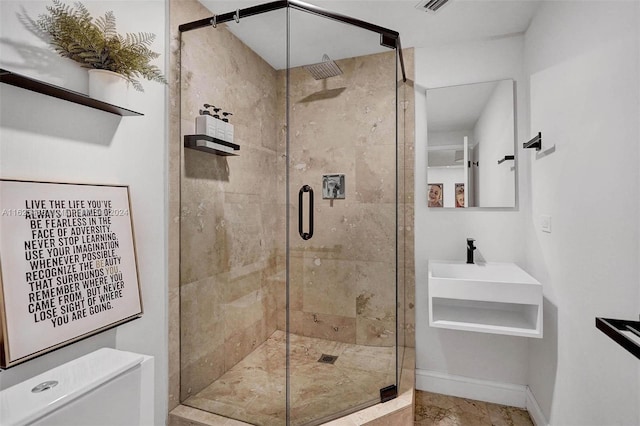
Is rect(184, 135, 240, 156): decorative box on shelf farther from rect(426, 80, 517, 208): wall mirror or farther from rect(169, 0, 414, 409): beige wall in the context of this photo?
rect(426, 80, 517, 208): wall mirror

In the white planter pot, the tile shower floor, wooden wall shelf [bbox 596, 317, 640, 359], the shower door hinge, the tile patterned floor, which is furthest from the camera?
the tile patterned floor

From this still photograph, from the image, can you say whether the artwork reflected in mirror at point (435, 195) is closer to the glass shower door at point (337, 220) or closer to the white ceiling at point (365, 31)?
the glass shower door at point (337, 220)

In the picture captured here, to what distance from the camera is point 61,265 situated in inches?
47.4

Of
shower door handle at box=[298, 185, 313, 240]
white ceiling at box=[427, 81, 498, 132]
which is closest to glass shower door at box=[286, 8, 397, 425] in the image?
shower door handle at box=[298, 185, 313, 240]

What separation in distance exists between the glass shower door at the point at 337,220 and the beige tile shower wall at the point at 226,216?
0.13m

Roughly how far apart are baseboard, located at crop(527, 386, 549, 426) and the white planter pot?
109 inches

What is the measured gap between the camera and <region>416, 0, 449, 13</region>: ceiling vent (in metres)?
1.85

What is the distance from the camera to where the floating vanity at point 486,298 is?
1.87 meters

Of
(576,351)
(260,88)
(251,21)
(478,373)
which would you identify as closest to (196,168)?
(260,88)

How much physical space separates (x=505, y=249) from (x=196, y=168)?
7.05 ft

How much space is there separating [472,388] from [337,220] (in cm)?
171

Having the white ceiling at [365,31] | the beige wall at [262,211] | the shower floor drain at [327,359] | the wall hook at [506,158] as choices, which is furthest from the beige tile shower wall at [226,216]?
the wall hook at [506,158]

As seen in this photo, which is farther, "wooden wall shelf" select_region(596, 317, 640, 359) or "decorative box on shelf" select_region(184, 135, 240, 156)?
"decorative box on shelf" select_region(184, 135, 240, 156)

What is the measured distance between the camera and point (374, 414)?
1711mm
